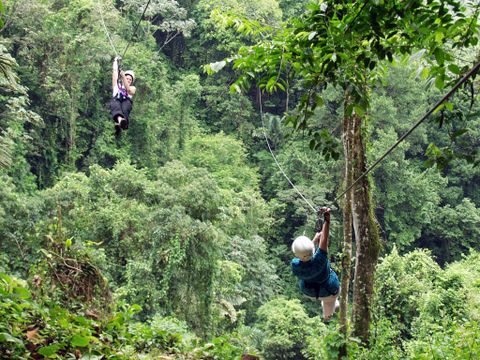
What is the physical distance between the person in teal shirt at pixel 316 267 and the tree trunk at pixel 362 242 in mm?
573

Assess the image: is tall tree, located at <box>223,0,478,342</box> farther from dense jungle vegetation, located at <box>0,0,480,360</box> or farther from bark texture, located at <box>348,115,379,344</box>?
bark texture, located at <box>348,115,379,344</box>

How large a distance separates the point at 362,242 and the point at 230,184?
13.0m

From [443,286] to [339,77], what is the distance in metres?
8.66

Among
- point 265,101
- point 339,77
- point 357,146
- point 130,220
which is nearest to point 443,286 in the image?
point 130,220

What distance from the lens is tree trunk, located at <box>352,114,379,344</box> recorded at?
4625mm

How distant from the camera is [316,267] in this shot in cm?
358

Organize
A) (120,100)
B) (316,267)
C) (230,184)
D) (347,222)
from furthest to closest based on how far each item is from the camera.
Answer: (230,184) < (347,222) < (120,100) < (316,267)

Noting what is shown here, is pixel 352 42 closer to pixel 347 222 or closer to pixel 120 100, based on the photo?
pixel 120 100

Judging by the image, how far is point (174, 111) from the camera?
18.6m

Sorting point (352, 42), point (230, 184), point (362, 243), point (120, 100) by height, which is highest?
point (352, 42)

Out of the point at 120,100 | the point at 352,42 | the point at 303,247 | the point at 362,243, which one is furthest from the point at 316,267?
the point at 120,100

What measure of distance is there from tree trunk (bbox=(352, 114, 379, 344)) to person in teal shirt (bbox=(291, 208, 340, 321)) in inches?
22.6

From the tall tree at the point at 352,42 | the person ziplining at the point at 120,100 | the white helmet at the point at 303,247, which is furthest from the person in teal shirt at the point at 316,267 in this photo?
the person ziplining at the point at 120,100

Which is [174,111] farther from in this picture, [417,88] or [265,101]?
[417,88]
